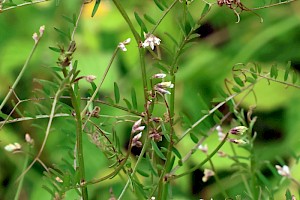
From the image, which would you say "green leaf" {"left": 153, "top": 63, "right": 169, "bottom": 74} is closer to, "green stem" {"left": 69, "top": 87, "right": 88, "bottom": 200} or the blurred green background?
"green stem" {"left": 69, "top": 87, "right": 88, "bottom": 200}

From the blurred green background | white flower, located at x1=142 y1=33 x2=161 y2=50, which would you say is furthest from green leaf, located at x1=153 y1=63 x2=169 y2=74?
the blurred green background

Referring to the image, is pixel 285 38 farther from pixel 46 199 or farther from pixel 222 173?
pixel 46 199

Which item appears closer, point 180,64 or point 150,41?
point 150,41

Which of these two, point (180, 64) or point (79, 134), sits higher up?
point (79, 134)

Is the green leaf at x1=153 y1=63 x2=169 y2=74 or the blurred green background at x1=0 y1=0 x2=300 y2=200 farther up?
the green leaf at x1=153 y1=63 x2=169 y2=74

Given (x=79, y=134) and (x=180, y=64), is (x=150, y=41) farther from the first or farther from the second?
(x=180, y=64)

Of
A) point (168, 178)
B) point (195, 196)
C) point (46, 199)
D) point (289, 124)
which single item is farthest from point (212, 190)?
point (168, 178)

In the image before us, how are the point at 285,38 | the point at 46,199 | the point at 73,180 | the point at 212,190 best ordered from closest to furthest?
the point at 73,180 → the point at 46,199 → the point at 212,190 → the point at 285,38

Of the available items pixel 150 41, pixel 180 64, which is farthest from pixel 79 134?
pixel 180 64

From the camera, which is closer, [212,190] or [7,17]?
[212,190]
